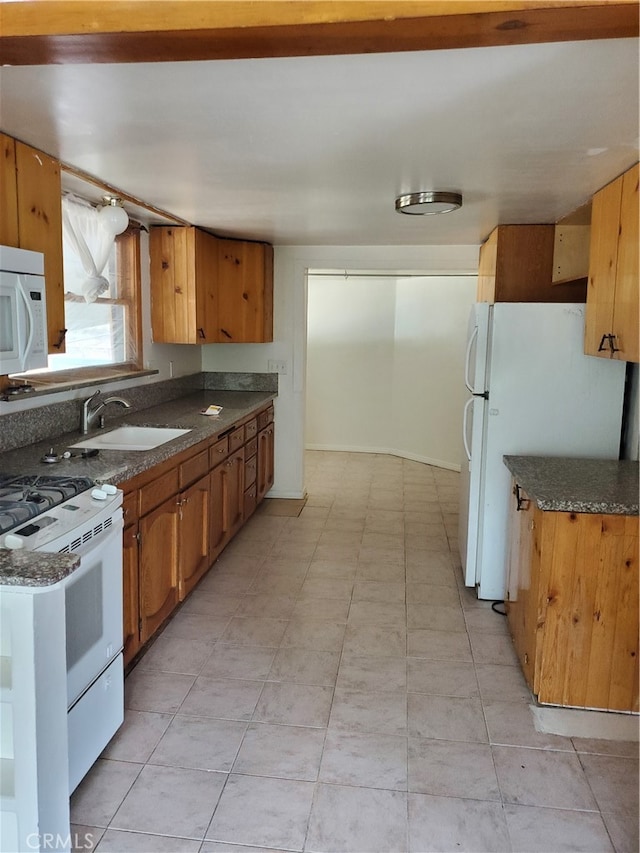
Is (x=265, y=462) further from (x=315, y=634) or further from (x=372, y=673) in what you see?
(x=372, y=673)

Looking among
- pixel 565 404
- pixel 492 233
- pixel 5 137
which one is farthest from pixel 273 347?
pixel 5 137

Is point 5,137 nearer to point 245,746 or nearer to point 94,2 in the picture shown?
point 94,2

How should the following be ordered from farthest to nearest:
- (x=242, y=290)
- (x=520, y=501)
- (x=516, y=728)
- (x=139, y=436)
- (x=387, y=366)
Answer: (x=387, y=366)
(x=242, y=290)
(x=139, y=436)
(x=520, y=501)
(x=516, y=728)

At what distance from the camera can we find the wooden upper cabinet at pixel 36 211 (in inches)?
84.2

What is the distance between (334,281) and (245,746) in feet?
18.9

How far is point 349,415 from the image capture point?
7344 mm

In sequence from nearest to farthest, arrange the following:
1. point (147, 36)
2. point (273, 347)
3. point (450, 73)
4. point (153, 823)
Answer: point (147, 36) < point (450, 73) < point (153, 823) < point (273, 347)

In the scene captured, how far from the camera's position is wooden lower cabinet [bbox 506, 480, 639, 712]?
88.5 inches

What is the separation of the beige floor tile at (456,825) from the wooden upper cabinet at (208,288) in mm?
3118

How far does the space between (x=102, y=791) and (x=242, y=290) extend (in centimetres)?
351

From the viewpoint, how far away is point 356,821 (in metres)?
1.81

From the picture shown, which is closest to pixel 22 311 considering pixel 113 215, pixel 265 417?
pixel 113 215

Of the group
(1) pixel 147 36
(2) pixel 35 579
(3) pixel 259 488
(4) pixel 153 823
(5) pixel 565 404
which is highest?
(1) pixel 147 36

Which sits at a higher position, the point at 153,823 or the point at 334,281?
the point at 334,281
